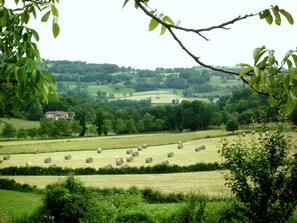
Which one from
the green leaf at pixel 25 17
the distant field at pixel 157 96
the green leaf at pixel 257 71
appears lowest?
the distant field at pixel 157 96

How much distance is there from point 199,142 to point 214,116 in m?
24.1

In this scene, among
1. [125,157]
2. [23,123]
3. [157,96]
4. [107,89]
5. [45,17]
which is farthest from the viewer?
[107,89]

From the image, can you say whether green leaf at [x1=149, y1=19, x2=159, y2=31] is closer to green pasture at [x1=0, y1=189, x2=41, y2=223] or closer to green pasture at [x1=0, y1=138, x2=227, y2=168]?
green pasture at [x1=0, y1=189, x2=41, y2=223]

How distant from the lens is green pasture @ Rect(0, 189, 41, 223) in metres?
22.0

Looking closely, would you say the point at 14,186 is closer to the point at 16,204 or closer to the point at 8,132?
the point at 16,204

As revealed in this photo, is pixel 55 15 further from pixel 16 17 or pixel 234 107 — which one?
pixel 234 107

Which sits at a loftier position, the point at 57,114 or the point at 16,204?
the point at 16,204

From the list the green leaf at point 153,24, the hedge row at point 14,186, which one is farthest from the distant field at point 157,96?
the green leaf at point 153,24

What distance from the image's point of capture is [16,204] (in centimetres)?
2653

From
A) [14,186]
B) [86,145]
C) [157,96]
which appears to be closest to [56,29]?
[14,186]

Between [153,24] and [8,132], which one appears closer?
[153,24]

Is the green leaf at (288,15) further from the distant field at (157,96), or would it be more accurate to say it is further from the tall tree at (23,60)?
the distant field at (157,96)

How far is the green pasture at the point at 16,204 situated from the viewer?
22.0 m

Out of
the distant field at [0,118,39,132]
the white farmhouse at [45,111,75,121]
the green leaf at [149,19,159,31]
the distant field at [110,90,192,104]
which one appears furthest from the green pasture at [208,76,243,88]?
the green leaf at [149,19,159,31]
